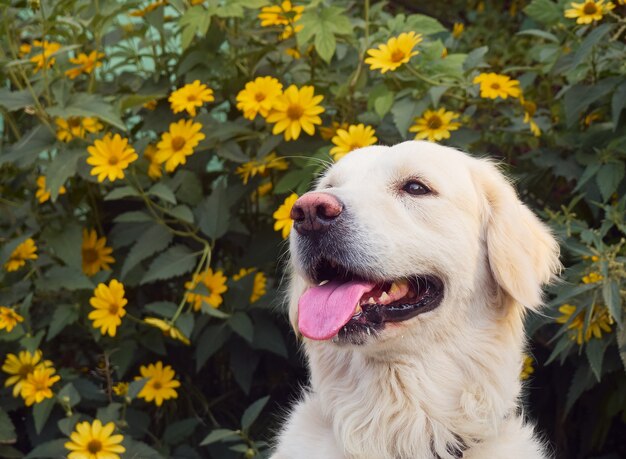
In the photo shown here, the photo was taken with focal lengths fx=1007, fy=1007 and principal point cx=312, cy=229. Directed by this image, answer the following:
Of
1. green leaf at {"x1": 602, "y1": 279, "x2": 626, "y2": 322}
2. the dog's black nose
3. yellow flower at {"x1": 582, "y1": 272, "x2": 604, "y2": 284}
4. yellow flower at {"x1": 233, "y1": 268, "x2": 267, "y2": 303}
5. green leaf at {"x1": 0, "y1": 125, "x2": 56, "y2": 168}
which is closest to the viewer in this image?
the dog's black nose

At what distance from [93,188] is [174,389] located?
830 millimetres

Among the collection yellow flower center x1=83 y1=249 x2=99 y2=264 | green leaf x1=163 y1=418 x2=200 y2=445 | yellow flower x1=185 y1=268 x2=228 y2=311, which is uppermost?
yellow flower x1=185 y1=268 x2=228 y2=311

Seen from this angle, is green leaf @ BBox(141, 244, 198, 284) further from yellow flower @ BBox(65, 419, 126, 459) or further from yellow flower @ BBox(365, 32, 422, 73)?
yellow flower @ BBox(365, 32, 422, 73)

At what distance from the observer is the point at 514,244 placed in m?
2.75

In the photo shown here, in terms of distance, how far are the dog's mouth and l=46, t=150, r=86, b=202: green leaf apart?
1168 mm

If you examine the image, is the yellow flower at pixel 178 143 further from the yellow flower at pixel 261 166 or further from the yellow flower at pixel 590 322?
the yellow flower at pixel 590 322

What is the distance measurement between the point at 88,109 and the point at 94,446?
1116 millimetres

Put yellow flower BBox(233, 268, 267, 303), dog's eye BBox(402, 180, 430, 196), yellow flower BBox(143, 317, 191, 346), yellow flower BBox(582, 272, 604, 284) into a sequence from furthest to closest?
1. yellow flower BBox(233, 268, 267, 303)
2. yellow flower BBox(143, 317, 191, 346)
3. yellow flower BBox(582, 272, 604, 284)
4. dog's eye BBox(402, 180, 430, 196)

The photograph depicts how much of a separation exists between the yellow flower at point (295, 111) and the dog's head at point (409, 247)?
2.21 feet

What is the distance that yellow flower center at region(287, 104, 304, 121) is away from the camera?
11.5ft

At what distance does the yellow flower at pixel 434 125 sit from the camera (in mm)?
3533

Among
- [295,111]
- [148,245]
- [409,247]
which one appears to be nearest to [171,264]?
[148,245]

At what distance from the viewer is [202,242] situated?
3721mm

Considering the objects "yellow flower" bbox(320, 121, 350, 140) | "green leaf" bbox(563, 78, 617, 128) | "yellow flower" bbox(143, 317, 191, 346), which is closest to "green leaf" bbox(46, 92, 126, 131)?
"yellow flower" bbox(143, 317, 191, 346)
